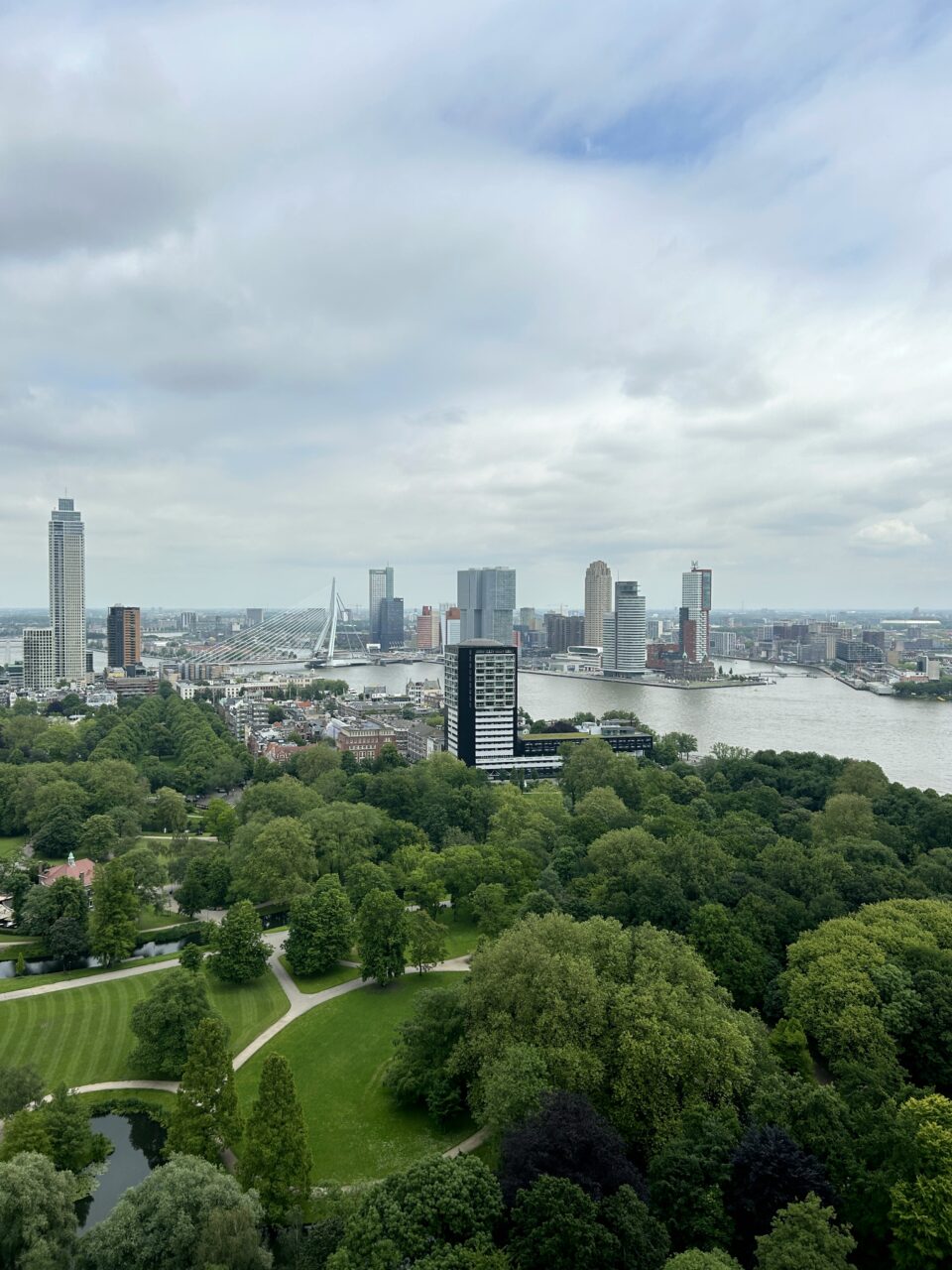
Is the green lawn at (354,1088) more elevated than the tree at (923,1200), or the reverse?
the tree at (923,1200)

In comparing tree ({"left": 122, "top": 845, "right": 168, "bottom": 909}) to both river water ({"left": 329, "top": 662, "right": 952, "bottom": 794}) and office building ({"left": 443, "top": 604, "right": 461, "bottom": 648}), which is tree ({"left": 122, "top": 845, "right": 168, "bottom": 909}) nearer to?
river water ({"left": 329, "top": 662, "right": 952, "bottom": 794})

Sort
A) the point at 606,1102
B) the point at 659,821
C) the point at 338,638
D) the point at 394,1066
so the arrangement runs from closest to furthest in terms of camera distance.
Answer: the point at 606,1102, the point at 394,1066, the point at 659,821, the point at 338,638

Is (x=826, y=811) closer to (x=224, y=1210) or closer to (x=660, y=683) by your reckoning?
(x=224, y=1210)

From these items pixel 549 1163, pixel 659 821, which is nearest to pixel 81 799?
pixel 659 821

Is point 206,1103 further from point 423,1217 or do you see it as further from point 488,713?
point 488,713

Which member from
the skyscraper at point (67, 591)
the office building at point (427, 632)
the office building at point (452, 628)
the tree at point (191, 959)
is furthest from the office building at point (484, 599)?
the tree at point (191, 959)

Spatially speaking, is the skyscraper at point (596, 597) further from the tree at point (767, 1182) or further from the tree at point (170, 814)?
the tree at point (767, 1182)

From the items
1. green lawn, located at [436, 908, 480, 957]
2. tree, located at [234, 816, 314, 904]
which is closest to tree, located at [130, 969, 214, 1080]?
green lawn, located at [436, 908, 480, 957]
